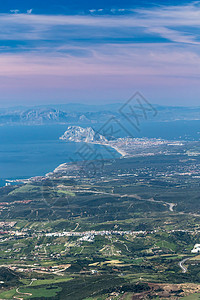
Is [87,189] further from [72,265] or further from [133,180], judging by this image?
[72,265]

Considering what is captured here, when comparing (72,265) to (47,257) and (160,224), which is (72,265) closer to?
(47,257)

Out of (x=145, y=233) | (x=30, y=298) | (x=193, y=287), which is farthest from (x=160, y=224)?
(x=30, y=298)

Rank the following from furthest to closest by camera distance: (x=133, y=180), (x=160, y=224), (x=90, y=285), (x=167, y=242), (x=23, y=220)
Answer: (x=133, y=180)
(x=23, y=220)
(x=160, y=224)
(x=167, y=242)
(x=90, y=285)

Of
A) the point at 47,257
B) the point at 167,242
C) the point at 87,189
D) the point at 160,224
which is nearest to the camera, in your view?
the point at 47,257

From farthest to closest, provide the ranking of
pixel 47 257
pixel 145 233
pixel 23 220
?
pixel 23 220
pixel 145 233
pixel 47 257

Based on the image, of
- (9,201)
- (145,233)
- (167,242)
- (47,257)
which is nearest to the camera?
(47,257)

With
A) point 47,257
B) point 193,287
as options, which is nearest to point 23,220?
point 47,257

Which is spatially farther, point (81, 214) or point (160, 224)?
point (81, 214)

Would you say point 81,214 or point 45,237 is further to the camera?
point 81,214
